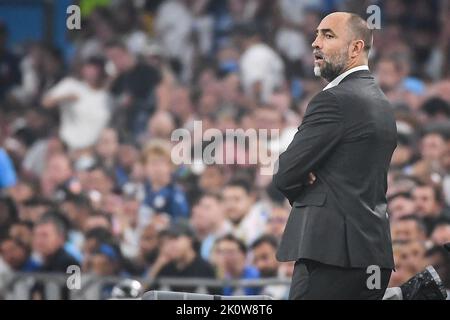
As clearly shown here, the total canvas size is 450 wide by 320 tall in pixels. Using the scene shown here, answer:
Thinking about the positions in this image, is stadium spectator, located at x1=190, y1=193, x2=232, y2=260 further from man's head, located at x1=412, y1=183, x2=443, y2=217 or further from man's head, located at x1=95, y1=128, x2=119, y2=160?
man's head, located at x1=95, y1=128, x2=119, y2=160

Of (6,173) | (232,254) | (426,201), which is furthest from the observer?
(6,173)

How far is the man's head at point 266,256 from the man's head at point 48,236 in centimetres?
139

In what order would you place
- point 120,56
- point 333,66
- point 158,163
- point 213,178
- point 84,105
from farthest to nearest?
point 120,56, point 84,105, point 158,163, point 213,178, point 333,66

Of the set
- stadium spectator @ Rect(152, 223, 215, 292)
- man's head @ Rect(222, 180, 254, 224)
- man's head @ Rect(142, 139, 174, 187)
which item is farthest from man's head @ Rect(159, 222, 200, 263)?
man's head @ Rect(142, 139, 174, 187)

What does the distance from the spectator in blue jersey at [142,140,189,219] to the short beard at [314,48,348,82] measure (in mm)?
4224

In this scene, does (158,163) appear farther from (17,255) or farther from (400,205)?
(400,205)

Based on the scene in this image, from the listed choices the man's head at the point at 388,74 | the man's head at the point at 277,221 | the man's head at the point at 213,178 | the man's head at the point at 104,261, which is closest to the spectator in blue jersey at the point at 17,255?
the man's head at the point at 104,261

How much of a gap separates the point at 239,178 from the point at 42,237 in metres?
1.40

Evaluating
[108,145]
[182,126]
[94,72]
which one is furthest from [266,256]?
[94,72]

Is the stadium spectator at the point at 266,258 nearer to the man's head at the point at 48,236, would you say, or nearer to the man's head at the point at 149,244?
the man's head at the point at 149,244

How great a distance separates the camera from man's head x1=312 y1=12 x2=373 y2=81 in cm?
456

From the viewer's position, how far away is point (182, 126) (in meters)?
9.59

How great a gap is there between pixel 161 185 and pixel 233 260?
138 cm

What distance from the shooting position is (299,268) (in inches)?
177
